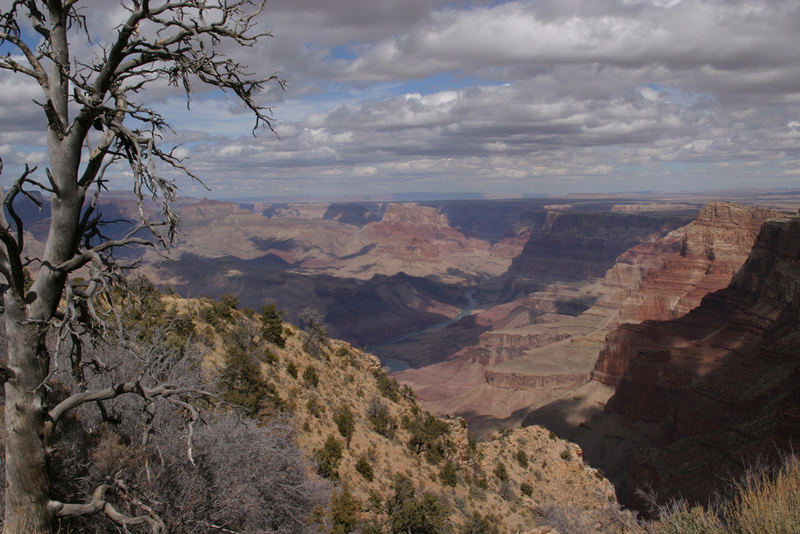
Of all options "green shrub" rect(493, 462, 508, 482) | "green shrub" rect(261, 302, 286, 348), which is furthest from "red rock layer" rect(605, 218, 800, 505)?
"green shrub" rect(261, 302, 286, 348)

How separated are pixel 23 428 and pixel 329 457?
11661mm

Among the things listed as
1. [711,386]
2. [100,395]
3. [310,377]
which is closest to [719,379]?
[711,386]

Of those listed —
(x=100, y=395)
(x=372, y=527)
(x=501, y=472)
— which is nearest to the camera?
(x=100, y=395)

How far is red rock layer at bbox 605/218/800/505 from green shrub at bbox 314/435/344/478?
77.2 ft

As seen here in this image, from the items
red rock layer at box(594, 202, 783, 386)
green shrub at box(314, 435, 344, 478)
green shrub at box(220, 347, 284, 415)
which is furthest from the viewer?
red rock layer at box(594, 202, 783, 386)

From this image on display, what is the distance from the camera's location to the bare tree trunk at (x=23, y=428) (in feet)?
17.5

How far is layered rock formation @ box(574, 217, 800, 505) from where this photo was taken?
3962cm

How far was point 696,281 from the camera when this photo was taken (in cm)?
9881

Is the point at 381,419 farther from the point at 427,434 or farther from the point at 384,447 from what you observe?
the point at 427,434

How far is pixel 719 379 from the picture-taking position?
52094 mm

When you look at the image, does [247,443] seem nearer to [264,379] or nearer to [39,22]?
[39,22]

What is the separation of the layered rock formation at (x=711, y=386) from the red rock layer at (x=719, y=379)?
0.12 meters

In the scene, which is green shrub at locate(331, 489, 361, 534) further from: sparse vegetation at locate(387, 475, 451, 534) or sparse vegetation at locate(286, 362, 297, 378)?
sparse vegetation at locate(286, 362, 297, 378)

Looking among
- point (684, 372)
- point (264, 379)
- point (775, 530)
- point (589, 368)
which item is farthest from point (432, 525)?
point (589, 368)
